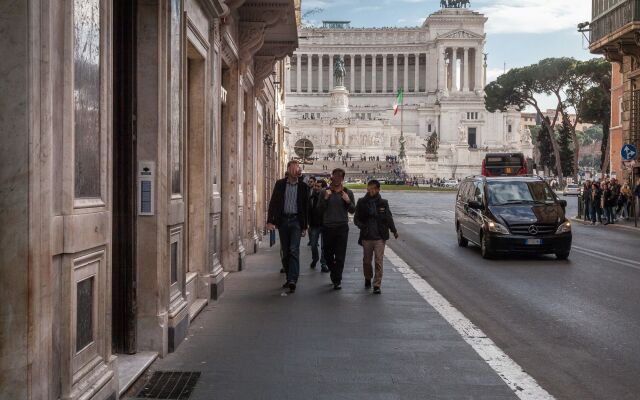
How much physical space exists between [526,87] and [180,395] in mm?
70006

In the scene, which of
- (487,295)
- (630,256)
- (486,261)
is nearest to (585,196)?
(630,256)

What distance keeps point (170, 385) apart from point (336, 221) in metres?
5.83

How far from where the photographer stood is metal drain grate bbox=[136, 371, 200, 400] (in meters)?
5.76

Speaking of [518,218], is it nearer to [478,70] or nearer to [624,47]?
[624,47]

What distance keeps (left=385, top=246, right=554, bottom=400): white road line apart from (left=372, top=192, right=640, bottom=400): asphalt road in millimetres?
103

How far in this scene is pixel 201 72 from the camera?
969 centimetres

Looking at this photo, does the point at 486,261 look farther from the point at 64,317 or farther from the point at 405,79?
the point at 405,79

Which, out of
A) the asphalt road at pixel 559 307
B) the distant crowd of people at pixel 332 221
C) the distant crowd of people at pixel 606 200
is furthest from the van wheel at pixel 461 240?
the distant crowd of people at pixel 606 200

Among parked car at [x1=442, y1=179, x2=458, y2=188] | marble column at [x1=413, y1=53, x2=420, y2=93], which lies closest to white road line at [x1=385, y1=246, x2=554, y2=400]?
parked car at [x1=442, y1=179, x2=458, y2=188]

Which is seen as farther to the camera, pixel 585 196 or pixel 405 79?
pixel 405 79

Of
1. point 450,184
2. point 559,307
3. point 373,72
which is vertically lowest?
point 559,307

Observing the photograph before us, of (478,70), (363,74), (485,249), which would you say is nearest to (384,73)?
(363,74)

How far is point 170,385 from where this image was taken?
6.05 m

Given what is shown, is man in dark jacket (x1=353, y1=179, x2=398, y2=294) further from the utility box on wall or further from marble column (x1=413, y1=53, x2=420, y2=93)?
marble column (x1=413, y1=53, x2=420, y2=93)
